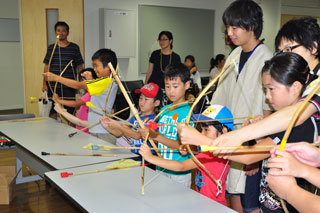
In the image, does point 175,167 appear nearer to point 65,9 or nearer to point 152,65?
point 152,65

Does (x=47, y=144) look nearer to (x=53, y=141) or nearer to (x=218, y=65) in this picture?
(x=53, y=141)

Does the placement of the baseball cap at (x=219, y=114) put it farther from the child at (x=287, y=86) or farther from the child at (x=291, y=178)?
the child at (x=291, y=178)

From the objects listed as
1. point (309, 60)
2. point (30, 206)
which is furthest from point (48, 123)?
point (309, 60)

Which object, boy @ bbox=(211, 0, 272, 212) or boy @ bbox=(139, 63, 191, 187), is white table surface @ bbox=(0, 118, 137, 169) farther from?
boy @ bbox=(211, 0, 272, 212)

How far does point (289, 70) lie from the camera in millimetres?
1276

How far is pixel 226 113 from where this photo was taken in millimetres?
Result: 1598

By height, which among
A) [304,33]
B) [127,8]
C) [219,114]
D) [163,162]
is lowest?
[163,162]

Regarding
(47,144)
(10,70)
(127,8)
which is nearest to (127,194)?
(47,144)

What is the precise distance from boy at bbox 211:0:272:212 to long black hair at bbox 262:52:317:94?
468 mm

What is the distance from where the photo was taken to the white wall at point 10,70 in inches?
292

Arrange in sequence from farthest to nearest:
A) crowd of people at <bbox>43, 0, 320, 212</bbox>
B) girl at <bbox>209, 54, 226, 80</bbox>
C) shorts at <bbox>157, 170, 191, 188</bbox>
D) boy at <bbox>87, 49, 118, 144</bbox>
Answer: girl at <bbox>209, 54, 226, 80</bbox> → boy at <bbox>87, 49, 118, 144</bbox> → shorts at <bbox>157, 170, 191, 188</bbox> → crowd of people at <bbox>43, 0, 320, 212</bbox>

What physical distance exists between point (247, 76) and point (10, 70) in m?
7.10

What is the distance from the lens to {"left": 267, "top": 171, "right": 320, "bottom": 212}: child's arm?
0.96 metres

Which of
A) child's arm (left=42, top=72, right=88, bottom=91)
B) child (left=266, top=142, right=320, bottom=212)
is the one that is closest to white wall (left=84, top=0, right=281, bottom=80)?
child's arm (left=42, top=72, right=88, bottom=91)
